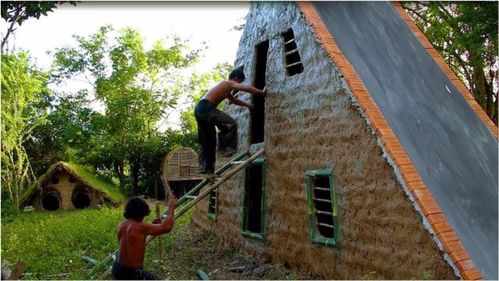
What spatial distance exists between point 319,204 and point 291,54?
2.56m

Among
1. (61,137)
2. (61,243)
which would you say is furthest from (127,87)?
(61,243)

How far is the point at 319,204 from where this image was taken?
23.4 ft

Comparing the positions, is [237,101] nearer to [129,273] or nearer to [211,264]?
[211,264]

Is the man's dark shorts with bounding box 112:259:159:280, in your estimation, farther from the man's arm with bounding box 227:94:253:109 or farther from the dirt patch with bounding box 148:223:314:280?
the man's arm with bounding box 227:94:253:109

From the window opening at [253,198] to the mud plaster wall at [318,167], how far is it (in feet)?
0.57

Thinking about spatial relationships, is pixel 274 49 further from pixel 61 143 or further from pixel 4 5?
pixel 61 143

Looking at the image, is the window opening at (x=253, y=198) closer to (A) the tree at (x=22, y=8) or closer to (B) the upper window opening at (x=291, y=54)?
(B) the upper window opening at (x=291, y=54)

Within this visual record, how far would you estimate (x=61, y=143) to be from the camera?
23.8m

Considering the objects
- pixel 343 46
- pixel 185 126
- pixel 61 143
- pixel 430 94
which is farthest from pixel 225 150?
pixel 185 126

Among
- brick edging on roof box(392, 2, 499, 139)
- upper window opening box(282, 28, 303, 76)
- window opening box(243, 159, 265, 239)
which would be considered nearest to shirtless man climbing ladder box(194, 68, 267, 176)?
upper window opening box(282, 28, 303, 76)

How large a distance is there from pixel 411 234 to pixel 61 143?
2163 centimetres

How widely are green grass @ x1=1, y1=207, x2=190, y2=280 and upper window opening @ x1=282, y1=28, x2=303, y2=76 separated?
165 inches

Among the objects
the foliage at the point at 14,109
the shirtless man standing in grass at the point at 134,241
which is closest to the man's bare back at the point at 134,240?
the shirtless man standing in grass at the point at 134,241

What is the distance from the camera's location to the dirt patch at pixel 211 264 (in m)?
7.64
